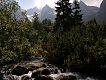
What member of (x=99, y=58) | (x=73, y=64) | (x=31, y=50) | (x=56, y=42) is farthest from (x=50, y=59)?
(x=31, y=50)

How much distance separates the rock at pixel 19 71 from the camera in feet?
124

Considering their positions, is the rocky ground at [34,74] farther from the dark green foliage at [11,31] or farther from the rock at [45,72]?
the dark green foliage at [11,31]

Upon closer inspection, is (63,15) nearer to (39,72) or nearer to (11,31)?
(39,72)

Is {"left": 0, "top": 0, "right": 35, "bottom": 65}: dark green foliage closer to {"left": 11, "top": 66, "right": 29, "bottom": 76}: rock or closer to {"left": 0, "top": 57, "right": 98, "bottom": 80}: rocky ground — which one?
{"left": 0, "top": 57, "right": 98, "bottom": 80}: rocky ground

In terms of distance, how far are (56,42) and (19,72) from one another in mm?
10391

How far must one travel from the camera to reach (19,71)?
37.9 meters

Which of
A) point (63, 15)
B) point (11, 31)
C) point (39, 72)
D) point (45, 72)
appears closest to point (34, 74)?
point (39, 72)

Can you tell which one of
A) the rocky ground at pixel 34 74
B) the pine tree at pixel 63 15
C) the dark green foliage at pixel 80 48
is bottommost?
the rocky ground at pixel 34 74

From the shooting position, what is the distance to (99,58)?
37500mm

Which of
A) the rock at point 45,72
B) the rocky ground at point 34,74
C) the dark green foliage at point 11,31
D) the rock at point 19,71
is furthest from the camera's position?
the rock at point 19,71

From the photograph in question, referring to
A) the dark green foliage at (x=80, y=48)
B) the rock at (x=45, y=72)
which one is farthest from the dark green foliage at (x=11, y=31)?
the dark green foliage at (x=80, y=48)

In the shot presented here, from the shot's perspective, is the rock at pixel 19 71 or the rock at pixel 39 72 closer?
the rock at pixel 39 72

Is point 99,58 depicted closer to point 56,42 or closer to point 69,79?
point 69,79

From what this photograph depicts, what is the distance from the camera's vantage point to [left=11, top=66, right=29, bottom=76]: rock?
37688mm
